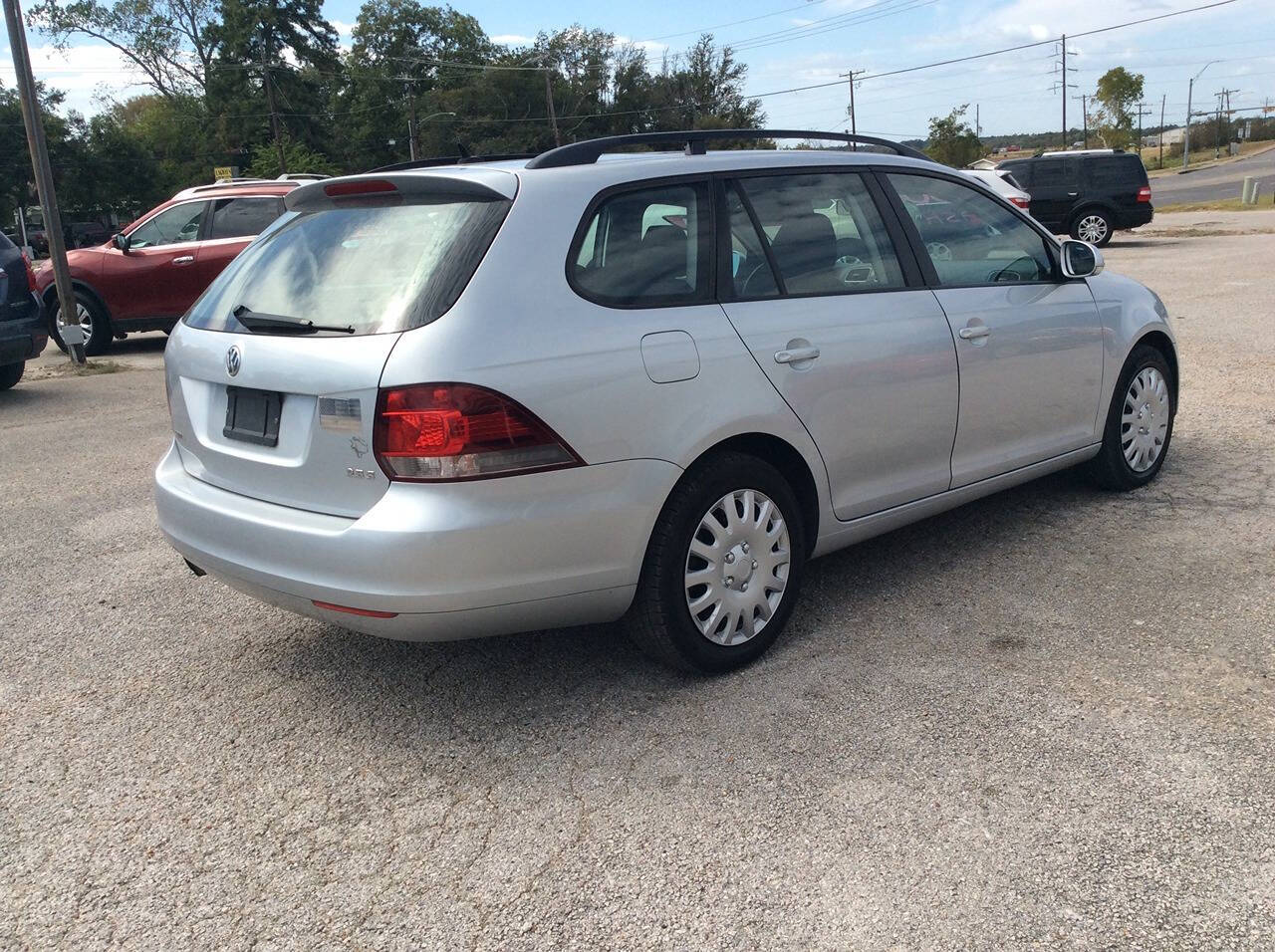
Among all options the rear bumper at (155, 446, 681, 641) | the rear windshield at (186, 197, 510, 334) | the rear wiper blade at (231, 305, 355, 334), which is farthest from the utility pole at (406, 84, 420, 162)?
the rear bumper at (155, 446, 681, 641)

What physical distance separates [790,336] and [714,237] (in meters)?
0.42

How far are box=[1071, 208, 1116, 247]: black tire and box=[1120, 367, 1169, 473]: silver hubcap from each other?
17.8m

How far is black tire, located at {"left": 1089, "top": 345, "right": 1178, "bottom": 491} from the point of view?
535 cm

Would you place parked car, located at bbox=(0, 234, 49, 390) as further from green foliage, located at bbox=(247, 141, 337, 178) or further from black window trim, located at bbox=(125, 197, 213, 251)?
green foliage, located at bbox=(247, 141, 337, 178)

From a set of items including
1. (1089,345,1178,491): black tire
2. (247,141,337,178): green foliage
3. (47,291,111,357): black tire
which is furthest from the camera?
(247,141,337,178): green foliage

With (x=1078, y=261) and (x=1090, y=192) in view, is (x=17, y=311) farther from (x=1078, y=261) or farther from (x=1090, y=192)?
(x=1090, y=192)

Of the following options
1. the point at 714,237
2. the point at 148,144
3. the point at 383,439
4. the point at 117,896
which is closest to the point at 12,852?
the point at 117,896

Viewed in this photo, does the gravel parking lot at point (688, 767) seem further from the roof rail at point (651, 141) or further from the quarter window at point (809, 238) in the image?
the roof rail at point (651, 141)

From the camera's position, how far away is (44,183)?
12.0 m

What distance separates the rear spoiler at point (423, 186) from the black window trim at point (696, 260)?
0.25 metres

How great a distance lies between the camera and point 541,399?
316 cm

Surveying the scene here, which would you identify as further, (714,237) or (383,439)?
(714,237)

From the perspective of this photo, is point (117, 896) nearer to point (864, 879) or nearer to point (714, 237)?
point (864, 879)

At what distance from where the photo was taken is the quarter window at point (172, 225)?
519 inches
